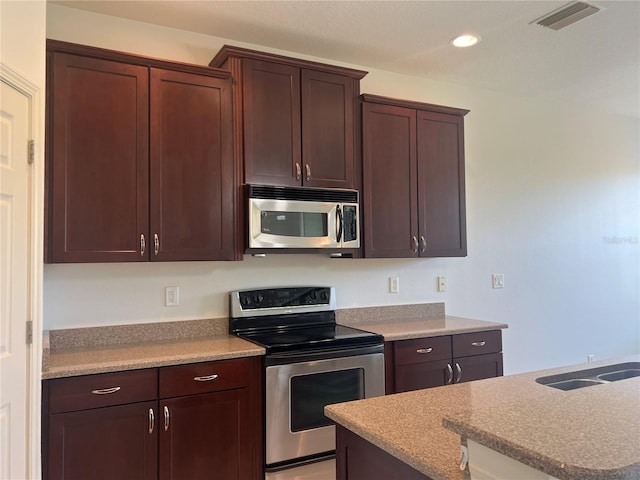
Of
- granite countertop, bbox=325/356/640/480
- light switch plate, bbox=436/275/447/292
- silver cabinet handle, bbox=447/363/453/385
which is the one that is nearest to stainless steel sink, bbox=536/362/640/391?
granite countertop, bbox=325/356/640/480

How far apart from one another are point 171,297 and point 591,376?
7.05ft

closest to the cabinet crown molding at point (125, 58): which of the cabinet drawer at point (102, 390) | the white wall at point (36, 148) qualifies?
the white wall at point (36, 148)

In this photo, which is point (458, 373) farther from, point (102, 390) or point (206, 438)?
point (102, 390)

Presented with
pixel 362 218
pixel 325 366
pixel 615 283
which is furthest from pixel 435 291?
A: pixel 615 283

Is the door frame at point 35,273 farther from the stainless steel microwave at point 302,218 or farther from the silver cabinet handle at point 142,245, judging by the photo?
the stainless steel microwave at point 302,218

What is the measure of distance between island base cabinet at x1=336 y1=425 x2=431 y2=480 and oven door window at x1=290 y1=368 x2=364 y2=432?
1.01 m

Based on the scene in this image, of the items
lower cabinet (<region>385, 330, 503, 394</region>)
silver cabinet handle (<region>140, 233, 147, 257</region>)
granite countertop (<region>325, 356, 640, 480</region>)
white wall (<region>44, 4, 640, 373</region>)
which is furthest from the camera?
lower cabinet (<region>385, 330, 503, 394</region>)

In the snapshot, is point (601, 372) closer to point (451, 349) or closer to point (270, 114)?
point (451, 349)

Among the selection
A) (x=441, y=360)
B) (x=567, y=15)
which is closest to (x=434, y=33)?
(x=567, y=15)

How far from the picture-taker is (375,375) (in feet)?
9.25

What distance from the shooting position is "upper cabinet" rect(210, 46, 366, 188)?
9.11ft

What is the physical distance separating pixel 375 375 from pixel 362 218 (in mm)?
975

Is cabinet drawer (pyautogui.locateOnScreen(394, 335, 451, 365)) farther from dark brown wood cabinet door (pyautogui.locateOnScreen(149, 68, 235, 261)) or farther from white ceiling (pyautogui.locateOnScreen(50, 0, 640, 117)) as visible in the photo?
white ceiling (pyautogui.locateOnScreen(50, 0, 640, 117))

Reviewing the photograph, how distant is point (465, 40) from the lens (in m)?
3.11
